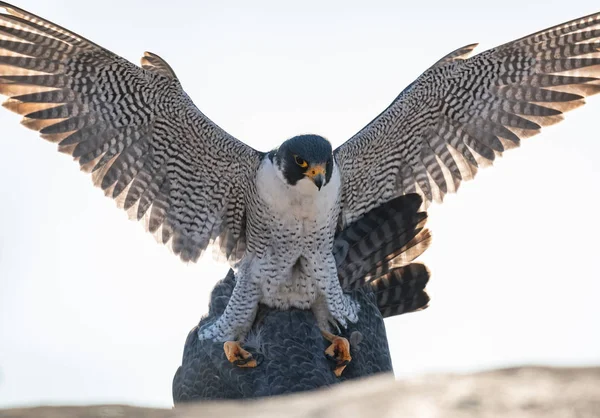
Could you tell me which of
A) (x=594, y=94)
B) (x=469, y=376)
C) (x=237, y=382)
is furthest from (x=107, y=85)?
(x=469, y=376)

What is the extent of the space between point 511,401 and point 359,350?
20.4 ft

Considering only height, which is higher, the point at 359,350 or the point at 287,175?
the point at 287,175

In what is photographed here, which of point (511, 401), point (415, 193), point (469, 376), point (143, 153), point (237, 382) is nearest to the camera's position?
point (511, 401)

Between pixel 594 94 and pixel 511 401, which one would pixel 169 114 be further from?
pixel 511 401

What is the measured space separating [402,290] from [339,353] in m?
1.42

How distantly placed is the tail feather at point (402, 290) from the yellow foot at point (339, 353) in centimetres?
121

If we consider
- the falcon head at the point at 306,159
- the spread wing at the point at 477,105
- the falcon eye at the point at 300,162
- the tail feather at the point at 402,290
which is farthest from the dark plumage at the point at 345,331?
the falcon eye at the point at 300,162

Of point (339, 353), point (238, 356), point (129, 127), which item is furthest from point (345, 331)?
point (129, 127)

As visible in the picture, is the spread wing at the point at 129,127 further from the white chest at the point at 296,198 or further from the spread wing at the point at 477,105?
the spread wing at the point at 477,105

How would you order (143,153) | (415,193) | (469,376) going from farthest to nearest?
(415,193) → (143,153) → (469,376)

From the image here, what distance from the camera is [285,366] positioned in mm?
9906

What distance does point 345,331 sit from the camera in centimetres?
1053

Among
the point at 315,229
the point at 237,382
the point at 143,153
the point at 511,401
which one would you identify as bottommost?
the point at 511,401

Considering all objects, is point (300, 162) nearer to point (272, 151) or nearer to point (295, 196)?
point (295, 196)
